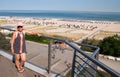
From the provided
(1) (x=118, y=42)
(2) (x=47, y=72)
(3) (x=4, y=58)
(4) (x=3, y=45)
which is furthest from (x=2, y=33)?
(1) (x=118, y=42)

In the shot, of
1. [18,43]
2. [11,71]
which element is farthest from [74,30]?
[18,43]

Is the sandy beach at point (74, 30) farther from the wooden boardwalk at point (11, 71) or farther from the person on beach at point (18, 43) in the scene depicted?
the person on beach at point (18, 43)

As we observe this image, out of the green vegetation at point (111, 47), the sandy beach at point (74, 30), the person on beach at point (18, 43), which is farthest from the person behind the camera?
the sandy beach at point (74, 30)

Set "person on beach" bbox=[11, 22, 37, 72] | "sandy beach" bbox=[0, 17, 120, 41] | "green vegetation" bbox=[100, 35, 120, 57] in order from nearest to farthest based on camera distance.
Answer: "person on beach" bbox=[11, 22, 37, 72] → "green vegetation" bbox=[100, 35, 120, 57] → "sandy beach" bbox=[0, 17, 120, 41]

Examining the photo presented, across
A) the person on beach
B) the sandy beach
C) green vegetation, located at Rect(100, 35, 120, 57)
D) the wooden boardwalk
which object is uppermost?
the person on beach

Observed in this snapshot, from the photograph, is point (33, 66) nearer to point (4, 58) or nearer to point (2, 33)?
point (4, 58)

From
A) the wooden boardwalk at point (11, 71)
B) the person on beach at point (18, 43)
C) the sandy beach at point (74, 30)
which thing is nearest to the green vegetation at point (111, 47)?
the sandy beach at point (74, 30)

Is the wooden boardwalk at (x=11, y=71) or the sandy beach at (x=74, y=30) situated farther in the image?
the sandy beach at (x=74, y=30)

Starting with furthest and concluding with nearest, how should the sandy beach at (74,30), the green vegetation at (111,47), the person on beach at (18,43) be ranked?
the sandy beach at (74,30)
the green vegetation at (111,47)
the person on beach at (18,43)

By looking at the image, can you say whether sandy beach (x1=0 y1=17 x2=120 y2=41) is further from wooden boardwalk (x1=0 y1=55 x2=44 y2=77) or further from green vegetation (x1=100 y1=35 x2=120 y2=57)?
wooden boardwalk (x1=0 y1=55 x2=44 y2=77)

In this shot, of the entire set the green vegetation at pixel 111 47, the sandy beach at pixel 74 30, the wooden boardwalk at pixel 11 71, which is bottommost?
the sandy beach at pixel 74 30

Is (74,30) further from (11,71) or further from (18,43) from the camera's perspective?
(18,43)

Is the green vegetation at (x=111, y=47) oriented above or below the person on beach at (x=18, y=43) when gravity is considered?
below

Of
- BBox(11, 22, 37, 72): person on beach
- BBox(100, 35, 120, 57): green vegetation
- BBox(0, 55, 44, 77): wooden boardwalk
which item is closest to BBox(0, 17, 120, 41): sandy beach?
BBox(100, 35, 120, 57): green vegetation
